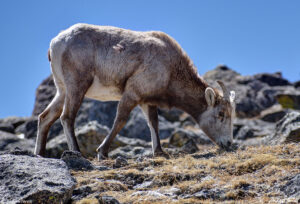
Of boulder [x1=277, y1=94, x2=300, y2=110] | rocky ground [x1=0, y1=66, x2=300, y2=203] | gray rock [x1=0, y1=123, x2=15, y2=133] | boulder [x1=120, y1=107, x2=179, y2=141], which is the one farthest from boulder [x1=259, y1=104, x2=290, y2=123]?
rocky ground [x1=0, y1=66, x2=300, y2=203]

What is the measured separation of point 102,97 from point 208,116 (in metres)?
3.35

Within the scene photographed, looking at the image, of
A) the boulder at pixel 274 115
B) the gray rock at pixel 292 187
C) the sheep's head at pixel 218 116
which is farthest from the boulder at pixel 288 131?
the boulder at pixel 274 115

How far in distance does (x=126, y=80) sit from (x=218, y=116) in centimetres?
308

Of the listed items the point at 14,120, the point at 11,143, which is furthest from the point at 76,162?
the point at 14,120

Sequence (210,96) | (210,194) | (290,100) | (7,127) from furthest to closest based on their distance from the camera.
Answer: (290,100) < (7,127) < (210,96) < (210,194)

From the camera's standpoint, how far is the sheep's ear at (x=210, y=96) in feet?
42.0

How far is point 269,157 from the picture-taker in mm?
9078

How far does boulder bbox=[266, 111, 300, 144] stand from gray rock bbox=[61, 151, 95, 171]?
21.5ft

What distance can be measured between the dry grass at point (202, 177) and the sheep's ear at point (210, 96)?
3.08 metres

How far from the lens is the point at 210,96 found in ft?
42.5

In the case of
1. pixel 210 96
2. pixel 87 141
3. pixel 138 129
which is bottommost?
pixel 87 141

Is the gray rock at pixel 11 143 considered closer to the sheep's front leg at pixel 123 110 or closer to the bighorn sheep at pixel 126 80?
the bighorn sheep at pixel 126 80

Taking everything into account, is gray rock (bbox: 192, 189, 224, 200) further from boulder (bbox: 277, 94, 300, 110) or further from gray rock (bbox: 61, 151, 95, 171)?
boulder (bbox: 277, 94, 300, 110)

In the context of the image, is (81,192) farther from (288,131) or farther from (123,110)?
(288,131)
